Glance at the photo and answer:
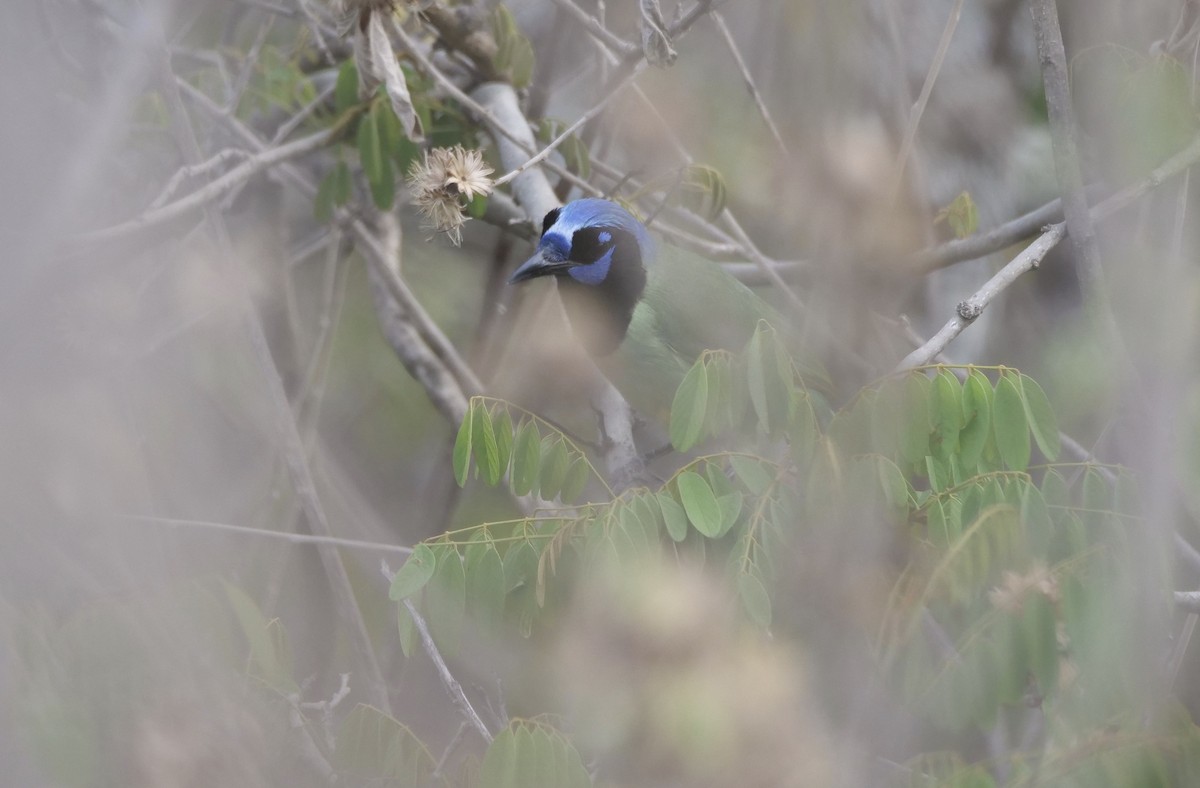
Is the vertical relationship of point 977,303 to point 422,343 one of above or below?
above

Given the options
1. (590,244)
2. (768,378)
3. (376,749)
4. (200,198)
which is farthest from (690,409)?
(200,198)

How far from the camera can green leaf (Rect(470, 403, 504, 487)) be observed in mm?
2385

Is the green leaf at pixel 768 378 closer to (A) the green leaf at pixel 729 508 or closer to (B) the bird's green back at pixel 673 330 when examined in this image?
(A) the green leaf at pixel 729 508

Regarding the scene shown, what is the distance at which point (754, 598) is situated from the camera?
6.27 feet

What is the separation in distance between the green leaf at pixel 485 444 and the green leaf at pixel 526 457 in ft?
0.16

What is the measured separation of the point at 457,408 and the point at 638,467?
0.81 meters

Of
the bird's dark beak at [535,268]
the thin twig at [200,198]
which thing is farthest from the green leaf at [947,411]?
the thin twig at [200,198]

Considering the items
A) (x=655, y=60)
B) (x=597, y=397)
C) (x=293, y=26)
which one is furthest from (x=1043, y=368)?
(x=293, y=26)

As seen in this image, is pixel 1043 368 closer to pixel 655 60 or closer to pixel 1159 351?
pixel 655 60

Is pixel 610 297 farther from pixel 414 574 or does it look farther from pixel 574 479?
pixel 414 574

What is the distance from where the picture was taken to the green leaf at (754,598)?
1.88 m

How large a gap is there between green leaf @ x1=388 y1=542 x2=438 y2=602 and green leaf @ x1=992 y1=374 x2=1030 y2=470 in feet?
3.81

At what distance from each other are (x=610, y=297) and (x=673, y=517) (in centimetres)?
171

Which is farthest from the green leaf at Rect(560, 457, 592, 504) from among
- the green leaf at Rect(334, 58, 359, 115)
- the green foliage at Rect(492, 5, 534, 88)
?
the green foliage at Rect(492, 5, 534, 88)
